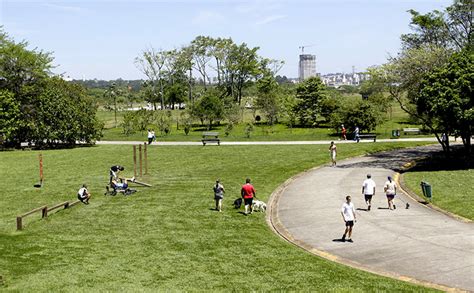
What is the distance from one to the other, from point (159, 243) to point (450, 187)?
16.2 m

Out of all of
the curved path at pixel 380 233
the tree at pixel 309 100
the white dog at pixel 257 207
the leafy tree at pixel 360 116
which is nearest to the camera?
the curved path at pixel 380 233

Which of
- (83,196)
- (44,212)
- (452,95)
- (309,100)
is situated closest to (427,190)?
(452,95)

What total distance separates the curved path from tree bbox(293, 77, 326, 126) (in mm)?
40732

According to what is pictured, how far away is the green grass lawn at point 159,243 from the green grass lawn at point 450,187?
6.61 metres

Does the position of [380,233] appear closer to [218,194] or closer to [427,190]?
[427,190]

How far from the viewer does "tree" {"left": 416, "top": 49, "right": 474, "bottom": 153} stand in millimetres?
29406

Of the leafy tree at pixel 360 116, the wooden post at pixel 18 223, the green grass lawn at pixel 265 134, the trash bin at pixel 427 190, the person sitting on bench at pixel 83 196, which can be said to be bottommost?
the wooden post at pixel 18 223

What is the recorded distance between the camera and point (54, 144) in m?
50.5

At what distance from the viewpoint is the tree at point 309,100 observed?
68.9m

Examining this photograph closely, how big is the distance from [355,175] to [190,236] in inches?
582

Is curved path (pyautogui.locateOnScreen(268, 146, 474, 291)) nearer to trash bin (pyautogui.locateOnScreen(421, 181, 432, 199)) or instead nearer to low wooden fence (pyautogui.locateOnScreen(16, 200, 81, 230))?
trash bin (pyautogui.locateOnScreen(421, 181, 432, 199))

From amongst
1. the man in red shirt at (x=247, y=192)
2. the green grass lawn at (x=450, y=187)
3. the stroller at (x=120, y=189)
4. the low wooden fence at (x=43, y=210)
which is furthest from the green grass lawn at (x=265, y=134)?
the man in red shirt at (x=247, y=192)

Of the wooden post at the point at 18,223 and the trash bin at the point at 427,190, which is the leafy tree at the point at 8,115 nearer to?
the wooden post at the point at 18,223

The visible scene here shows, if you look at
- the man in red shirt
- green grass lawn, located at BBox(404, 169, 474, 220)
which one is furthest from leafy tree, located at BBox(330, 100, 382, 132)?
the man in red shirt
